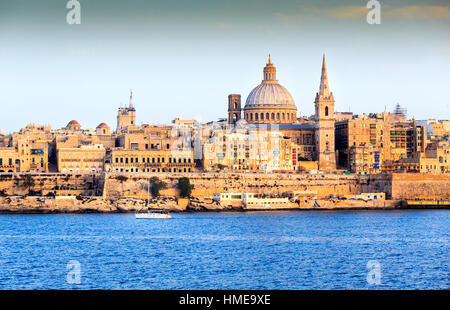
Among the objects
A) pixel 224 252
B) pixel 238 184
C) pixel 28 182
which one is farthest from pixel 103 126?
pixel 224 252

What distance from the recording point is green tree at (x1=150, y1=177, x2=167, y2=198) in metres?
43.9

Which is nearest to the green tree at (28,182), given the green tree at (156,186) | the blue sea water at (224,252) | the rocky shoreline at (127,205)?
the rocky shoreline at (127,205)

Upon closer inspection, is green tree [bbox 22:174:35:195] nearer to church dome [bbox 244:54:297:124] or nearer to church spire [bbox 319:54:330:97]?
church dome [bbox 244:54:297:124]

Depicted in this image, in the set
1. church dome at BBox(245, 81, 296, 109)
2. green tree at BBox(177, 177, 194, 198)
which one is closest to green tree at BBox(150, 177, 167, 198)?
green tree at BBox(177, 177, 194, 198)

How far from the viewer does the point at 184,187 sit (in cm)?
4384

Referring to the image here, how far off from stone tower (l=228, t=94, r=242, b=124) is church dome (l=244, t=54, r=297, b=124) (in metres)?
0.71

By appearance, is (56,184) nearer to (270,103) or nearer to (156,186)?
(156,186)

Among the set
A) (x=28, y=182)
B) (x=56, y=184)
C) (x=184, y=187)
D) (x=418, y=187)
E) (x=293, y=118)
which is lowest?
(x=418, y=187)

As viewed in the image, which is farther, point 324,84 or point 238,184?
point 324,84

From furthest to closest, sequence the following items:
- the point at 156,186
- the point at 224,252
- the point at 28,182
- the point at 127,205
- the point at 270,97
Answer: the point at 270,97
the point at 28,182
the point at 156,186
the point at 127,205
the point at 224,252

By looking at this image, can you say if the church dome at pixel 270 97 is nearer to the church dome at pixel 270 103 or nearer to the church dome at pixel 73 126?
the church dome at pixel 270 103

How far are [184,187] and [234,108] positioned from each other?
17.3m

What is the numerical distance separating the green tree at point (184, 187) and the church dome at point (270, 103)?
14.9 metres

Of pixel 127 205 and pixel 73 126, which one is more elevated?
pixel 73 126
